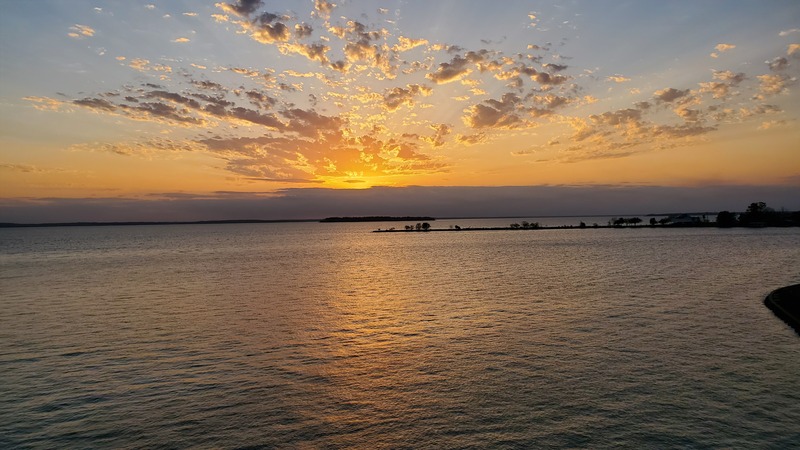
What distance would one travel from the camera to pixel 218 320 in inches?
1407

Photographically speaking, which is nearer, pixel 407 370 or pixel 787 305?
pixel 407 370

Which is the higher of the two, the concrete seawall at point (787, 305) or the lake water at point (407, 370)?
the concrete seawall at point (787, 305)

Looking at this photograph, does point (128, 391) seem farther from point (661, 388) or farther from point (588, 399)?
point (661, 388)

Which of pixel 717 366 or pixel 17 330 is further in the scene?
pixel 17 330

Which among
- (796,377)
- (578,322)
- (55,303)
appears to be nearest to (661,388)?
(796,377)

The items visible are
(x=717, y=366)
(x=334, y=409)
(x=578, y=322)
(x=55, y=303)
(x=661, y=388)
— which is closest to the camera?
(x=334, y=409)

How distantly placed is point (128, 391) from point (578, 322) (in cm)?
2788

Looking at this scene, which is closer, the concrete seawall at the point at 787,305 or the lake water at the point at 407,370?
the lake water at the point at 407,370

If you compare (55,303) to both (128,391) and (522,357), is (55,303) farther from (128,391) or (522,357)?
(522,357)

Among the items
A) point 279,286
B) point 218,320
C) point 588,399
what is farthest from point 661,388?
point 279,286

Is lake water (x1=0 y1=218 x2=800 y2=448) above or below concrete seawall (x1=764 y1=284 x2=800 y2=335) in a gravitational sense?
below

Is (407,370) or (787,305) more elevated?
(787,305)

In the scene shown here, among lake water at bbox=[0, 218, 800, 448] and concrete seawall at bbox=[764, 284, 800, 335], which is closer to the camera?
lake water at bbox=[0, 218, 800, 448]

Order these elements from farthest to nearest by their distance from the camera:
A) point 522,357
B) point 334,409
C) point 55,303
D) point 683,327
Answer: point 55,303 → point 683,327 → point 522,357 → point 334,409
